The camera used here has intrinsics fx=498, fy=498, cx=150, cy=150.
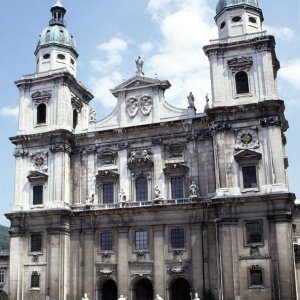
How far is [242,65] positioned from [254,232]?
15211 millimetres

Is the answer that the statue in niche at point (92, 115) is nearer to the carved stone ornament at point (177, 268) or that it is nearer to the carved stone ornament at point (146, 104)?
the carved stone ornament at point (146, 104)

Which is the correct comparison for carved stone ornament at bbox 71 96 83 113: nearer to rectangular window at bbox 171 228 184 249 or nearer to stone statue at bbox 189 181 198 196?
stone statue at bbox 189 181 198 196

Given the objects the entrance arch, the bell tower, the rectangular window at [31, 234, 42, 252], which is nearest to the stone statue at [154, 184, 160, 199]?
the entrance arch

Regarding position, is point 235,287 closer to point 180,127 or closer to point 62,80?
point 180,127

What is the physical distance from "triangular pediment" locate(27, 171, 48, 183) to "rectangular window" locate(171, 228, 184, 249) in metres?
13.8

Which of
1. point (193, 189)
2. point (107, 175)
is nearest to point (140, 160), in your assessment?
point (107, 175)

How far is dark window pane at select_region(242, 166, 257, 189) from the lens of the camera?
139 ft

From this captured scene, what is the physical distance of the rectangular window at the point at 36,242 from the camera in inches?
1861

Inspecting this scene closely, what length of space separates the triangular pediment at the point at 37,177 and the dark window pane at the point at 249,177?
19.3m

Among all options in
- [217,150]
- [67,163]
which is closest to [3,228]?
[67,163]

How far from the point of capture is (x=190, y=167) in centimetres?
4569

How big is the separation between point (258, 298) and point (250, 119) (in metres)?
15.1

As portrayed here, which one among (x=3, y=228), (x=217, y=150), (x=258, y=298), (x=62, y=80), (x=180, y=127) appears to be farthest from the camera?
(x=3, y=228)

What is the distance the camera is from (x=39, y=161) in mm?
49594
